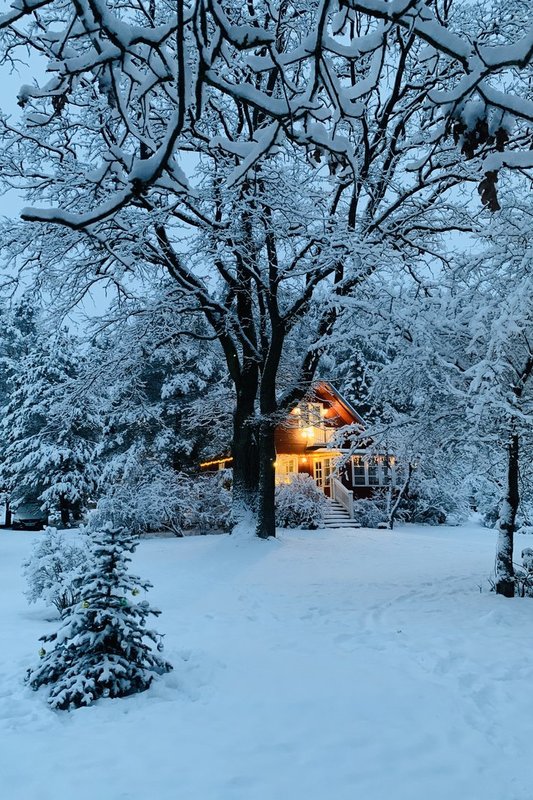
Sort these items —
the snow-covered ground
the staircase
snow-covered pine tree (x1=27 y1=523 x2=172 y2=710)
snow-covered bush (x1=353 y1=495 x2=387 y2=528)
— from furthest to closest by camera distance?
snow-covered bush (x1=353 y1=495 x2=387 y2=528), the staircase, snow-covered pine tree (x1=27 y1=523 x2=172 y2=710), the snow-covered ground

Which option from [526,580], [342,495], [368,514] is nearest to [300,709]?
[526,580]

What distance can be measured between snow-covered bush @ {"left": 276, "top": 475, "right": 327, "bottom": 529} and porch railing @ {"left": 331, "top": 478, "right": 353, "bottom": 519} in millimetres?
3216

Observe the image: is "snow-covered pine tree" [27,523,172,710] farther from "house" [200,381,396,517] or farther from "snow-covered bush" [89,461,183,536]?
"house" [200,381,396,517]

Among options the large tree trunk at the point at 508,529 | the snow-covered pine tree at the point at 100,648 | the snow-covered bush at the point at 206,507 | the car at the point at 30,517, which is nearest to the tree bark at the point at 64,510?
the car at the point at 30,517

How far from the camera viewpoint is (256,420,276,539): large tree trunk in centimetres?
1409

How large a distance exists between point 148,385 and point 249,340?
9.18 metres

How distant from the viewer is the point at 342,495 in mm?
24672

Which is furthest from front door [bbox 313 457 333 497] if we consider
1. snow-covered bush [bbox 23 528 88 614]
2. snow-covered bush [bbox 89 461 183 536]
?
snow-covered bush [bbox 23 528 88 614]

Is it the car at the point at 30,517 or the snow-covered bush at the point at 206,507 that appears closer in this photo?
the snow-covered bush at the point at 206,507

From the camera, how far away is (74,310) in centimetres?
1302

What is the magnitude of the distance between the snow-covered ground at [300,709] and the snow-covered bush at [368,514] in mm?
15585

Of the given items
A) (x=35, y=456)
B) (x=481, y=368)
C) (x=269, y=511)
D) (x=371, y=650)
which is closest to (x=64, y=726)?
(x=371, y=650)

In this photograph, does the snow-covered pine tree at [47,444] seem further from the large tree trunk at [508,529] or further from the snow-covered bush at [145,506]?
the large tree trunk at [508,529]

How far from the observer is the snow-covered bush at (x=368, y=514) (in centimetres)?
2417
